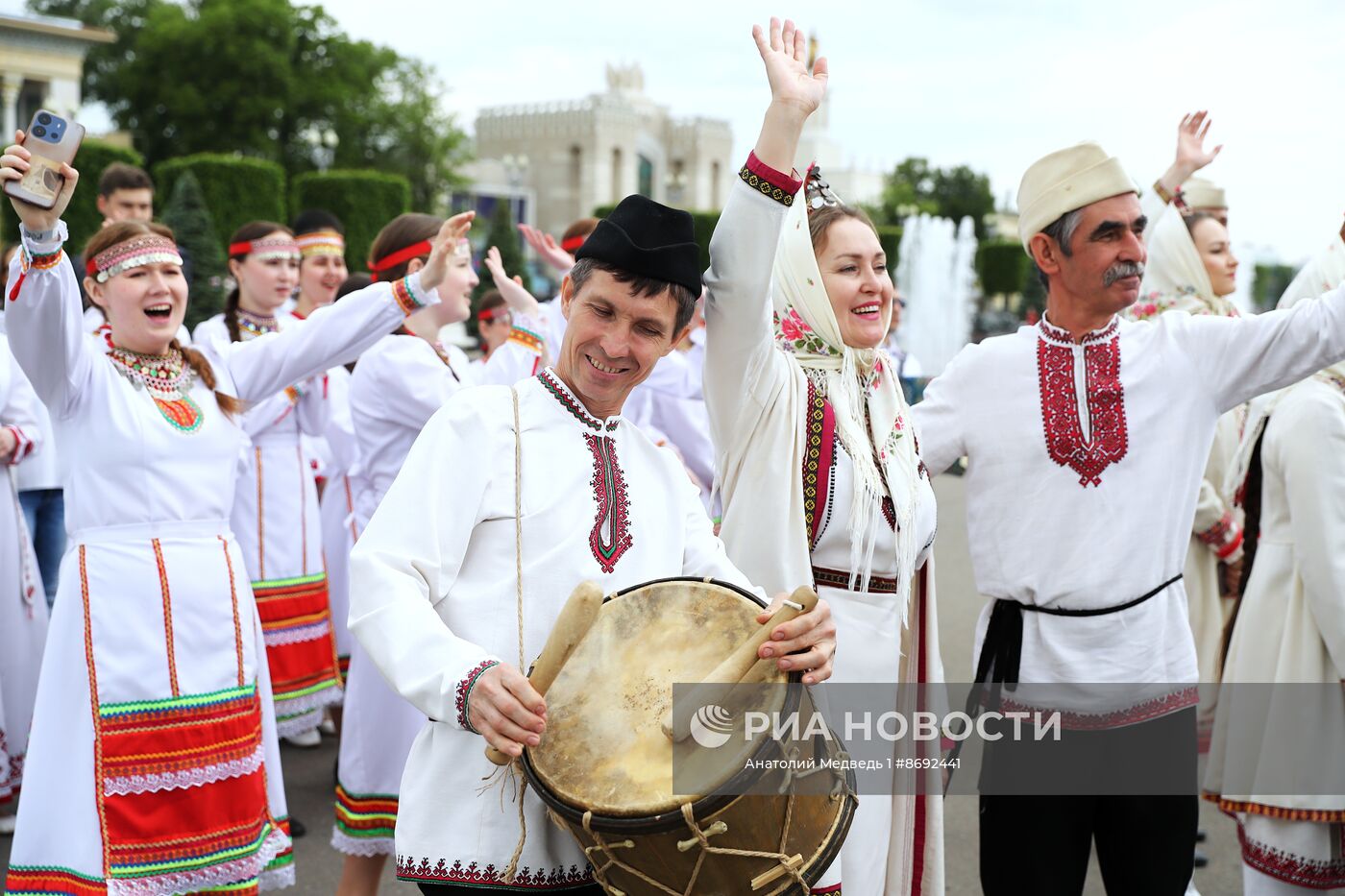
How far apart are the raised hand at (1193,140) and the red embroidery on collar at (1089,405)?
1035 millimetres

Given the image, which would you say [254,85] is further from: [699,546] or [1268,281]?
[1268,281]

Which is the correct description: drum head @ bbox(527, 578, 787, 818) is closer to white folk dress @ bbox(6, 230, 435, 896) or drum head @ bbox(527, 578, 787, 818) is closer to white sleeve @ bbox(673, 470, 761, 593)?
white sleeve @ bbox(673, 470, 761, 593)

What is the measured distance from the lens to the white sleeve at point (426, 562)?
6.53 ft

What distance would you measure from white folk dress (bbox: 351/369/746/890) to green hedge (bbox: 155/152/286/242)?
2629cm

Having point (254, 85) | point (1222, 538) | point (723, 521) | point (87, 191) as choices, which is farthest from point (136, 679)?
point (254, 85)

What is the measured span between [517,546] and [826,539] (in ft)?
3.18

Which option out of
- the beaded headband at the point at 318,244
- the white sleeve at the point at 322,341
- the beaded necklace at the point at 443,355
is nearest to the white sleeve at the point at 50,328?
the white sleeve at the point at 322,341

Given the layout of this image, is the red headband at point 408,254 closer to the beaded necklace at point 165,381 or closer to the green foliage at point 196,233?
the beaded necklace at point 165,381

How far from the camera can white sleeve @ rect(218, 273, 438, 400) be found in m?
3.76

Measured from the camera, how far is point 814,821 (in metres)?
2.11


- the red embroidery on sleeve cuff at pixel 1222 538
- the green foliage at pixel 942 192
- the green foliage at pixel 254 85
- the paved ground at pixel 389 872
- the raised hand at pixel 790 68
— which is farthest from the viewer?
the green foliage at pixel 942 192

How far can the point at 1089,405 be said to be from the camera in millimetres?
3199

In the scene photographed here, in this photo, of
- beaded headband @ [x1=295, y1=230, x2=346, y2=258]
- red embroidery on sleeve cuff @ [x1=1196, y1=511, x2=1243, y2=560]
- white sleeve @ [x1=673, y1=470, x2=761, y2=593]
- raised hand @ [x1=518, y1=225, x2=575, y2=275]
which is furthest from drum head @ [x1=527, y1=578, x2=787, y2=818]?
beaded headband @ [x1=295, y1=230, x2=346, y2=258]

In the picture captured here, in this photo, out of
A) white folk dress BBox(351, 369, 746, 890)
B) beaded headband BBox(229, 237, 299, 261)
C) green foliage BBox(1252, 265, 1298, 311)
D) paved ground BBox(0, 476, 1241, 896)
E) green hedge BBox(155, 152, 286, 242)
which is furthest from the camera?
green foliage BBox(1252, 265, 1298, 311)
